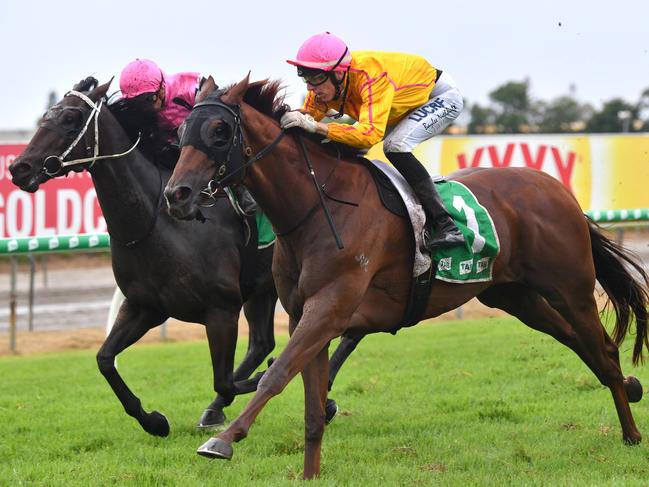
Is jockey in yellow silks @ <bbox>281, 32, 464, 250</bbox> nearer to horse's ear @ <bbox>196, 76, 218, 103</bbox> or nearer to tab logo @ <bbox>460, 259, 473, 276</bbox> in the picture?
tab logo @ <bbox>460, 259, 473, 276</bbox>

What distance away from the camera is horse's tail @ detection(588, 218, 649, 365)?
20.5 ft

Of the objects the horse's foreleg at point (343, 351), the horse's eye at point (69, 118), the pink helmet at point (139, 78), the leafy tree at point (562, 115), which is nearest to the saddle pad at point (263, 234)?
the horse's foreleg at point (343, 351)

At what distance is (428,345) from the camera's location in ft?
33.4

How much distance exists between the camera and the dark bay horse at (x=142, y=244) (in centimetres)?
598

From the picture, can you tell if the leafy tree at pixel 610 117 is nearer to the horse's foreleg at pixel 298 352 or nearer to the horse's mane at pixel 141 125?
the horse's mane at pixel 141 125

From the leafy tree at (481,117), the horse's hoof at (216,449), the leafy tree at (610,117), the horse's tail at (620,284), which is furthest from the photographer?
the leafy tree at (481,117)

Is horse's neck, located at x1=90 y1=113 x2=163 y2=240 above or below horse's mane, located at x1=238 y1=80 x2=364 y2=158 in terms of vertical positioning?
below

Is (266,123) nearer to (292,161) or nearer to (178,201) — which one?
(292,161)

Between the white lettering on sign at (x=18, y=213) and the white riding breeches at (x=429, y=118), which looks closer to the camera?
the white riding breeches at (x=429, y=118)

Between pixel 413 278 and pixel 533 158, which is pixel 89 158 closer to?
pixel 413 278

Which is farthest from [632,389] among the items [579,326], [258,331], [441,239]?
[258,331]

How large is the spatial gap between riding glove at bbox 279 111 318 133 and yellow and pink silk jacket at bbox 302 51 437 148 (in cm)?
8

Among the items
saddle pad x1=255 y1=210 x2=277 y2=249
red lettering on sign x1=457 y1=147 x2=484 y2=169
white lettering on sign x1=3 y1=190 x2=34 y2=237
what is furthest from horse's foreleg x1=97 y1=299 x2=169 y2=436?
red lettering on sign x1=457 y1=147 x2=484 y2=169

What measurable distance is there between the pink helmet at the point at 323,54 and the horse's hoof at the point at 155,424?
2334 mm
